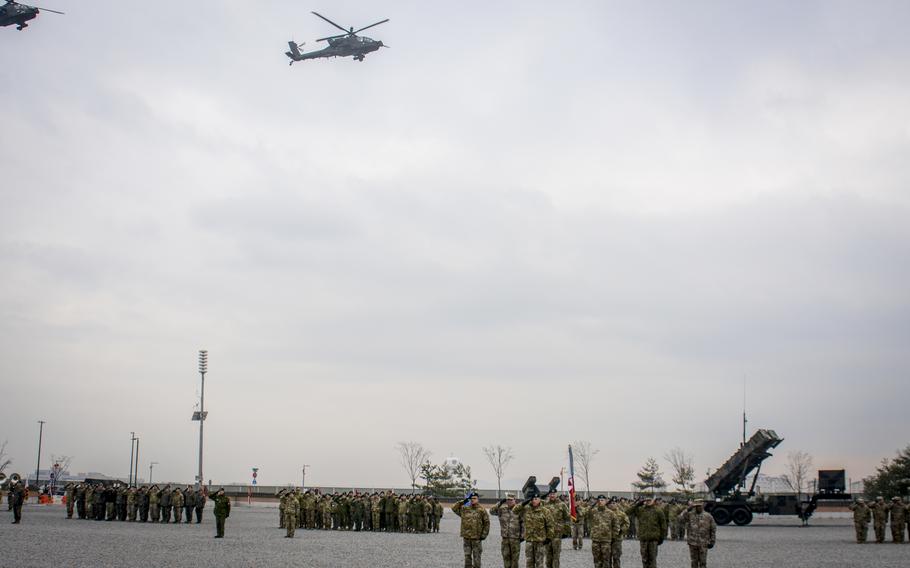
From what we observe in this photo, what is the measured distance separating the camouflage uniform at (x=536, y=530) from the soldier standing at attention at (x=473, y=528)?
2.74 feet

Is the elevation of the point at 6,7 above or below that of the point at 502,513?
above

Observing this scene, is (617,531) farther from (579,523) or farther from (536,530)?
(579,523)

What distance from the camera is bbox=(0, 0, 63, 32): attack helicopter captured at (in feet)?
165

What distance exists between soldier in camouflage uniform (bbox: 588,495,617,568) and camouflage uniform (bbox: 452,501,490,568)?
2.79 m

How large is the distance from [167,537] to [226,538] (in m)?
1.71

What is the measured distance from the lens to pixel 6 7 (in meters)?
50.7

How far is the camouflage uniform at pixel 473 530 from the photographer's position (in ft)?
55.3

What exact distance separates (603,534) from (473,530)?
10.7ft

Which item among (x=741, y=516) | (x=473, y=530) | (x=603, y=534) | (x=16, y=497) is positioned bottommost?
(x=741, y=516)

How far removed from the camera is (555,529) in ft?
54.9

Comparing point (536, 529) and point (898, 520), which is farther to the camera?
point (898, 520)

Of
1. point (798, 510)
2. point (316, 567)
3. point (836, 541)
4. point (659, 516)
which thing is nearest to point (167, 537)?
point (316, 567)

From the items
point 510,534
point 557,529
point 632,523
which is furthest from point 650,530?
point 632,523

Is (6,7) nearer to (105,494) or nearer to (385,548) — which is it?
(105,494)
